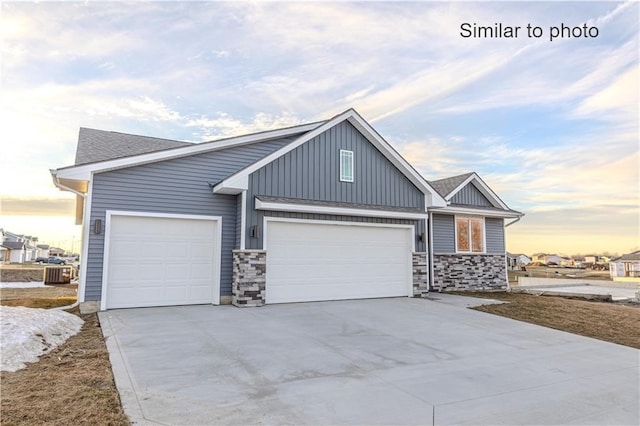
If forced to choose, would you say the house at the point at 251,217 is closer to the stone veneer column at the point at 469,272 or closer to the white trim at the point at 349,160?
the white trim at the point at 349,160

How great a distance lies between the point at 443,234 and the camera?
46.6 feet

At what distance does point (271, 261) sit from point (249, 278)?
0.80m

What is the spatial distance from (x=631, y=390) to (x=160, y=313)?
321 inches

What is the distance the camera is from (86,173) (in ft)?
27.7

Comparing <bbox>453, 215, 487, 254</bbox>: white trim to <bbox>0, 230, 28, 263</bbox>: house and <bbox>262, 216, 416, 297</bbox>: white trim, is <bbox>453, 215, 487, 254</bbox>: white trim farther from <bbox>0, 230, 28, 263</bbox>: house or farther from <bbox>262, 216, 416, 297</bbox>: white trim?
<bbox>0, 230, 28, 263</bbox>: house

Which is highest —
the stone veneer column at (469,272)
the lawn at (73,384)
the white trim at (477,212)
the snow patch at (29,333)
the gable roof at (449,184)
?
the gable roof at (449,184)

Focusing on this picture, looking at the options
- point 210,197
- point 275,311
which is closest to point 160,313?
point 275,311

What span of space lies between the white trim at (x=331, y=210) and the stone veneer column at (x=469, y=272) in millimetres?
3118

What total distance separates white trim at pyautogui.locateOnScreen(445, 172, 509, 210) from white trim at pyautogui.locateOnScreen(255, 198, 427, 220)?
333 cm

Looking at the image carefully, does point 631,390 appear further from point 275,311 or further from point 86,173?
point 86,173

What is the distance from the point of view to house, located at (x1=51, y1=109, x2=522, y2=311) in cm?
880

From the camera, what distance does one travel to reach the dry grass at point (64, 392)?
120 inches

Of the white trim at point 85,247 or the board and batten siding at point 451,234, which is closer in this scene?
the white trim at point 85,247

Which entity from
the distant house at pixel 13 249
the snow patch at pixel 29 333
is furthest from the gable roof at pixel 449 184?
the distant house at pixel 13 249
